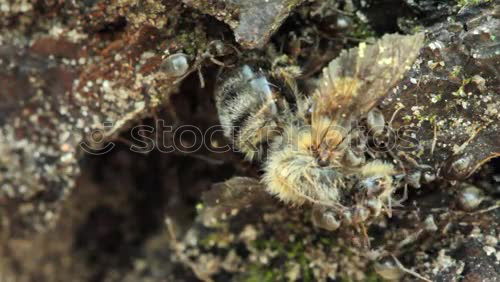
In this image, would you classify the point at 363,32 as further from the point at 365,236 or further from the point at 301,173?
the point at 365,236

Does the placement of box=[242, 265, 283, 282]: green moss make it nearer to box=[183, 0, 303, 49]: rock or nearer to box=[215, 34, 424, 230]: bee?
box=[215, 34, 424, 230]: bee

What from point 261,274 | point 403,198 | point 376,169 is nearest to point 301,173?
point 376,169

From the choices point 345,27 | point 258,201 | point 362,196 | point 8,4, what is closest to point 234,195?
point 258,201

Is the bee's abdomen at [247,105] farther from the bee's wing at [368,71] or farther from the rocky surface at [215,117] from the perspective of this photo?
the bee's wing at [368,71]

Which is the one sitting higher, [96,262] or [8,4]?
[8,4]

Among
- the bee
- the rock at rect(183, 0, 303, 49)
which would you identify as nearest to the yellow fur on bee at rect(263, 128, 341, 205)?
the bee

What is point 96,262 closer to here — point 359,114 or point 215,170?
point 215,170
